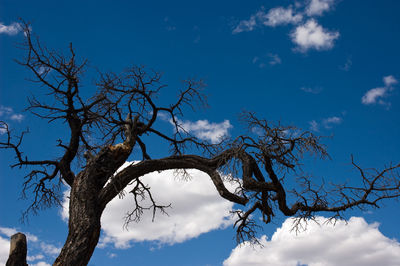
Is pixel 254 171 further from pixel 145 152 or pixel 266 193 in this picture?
pixel 145 152

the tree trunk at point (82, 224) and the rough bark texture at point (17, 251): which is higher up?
the tree trunk at point (82, 224)

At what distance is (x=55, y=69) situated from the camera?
809 cm

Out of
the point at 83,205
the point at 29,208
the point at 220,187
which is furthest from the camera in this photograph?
the point at 29,208

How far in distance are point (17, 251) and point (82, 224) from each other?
110 cm

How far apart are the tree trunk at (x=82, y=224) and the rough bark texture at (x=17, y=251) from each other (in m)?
0.56

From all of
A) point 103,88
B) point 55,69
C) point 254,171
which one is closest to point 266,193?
point 254,171

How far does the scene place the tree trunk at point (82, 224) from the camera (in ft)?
21.4

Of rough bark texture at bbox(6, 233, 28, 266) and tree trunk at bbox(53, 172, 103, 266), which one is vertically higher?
tree trunk at bbox(53, 172, 103, 266)

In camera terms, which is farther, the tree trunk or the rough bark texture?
the tree trunk

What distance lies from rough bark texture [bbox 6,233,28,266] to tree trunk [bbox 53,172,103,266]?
21.9 inches

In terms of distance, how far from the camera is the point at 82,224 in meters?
6.80

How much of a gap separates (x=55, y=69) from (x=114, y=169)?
2484 mm

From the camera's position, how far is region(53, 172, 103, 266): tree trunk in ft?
21.4

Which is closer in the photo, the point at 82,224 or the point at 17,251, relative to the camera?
the point at 17,251
